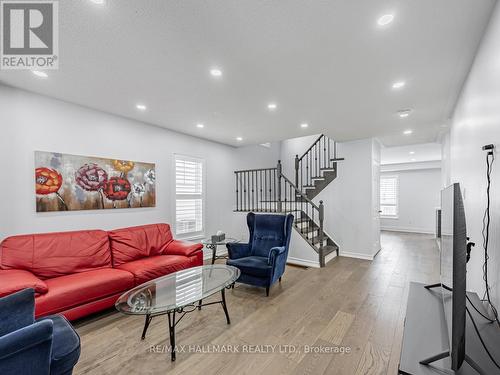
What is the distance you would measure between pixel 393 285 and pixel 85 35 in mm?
4801

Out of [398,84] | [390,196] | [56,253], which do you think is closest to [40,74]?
[56,253]

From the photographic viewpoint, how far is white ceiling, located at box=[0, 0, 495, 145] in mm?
1667

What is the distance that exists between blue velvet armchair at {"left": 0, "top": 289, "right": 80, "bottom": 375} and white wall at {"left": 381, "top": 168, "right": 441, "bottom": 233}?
10.4m

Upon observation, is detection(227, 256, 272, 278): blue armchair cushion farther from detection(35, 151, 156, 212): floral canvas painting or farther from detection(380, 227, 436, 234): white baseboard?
detection(380, 227, 436, 234): white baseboard

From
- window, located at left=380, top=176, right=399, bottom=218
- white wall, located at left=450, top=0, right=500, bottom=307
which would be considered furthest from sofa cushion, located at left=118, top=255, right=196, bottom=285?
window, located at left=380, top=176, right=399, bottom=218

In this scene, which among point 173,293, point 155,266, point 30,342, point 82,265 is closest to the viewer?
point 30,342

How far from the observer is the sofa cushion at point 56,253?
2.60 metres

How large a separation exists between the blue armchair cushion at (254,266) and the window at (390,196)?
307 inches

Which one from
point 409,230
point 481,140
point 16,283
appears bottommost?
point 409,230

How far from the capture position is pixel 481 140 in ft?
6.42

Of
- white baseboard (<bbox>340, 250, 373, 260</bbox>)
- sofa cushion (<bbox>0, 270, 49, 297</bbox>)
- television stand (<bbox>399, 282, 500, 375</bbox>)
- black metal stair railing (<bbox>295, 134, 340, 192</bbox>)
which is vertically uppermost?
black metal stair railing (<bbox>295, 134, 340, 192</bbox>)

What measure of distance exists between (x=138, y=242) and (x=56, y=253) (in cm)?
98

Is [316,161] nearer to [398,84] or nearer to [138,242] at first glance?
[398,84]

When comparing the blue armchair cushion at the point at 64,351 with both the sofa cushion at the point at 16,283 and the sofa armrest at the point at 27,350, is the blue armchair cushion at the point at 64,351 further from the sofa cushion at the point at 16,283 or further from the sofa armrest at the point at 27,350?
the sofa cushion at the point at 16,283
